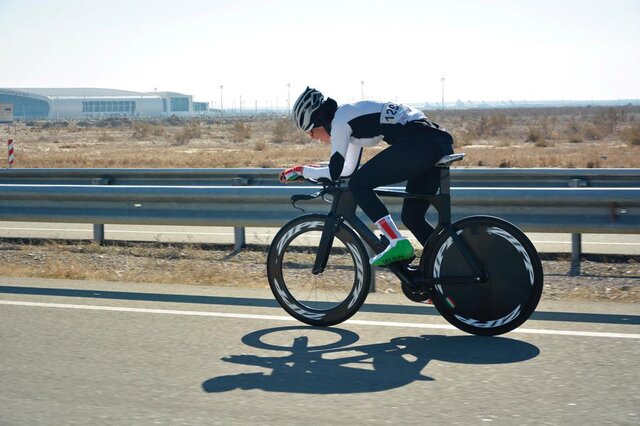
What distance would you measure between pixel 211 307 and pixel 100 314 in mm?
835

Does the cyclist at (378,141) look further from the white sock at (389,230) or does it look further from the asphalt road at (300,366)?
the asphalt road at (300,366)

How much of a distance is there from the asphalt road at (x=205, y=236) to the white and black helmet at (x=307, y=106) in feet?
18.1

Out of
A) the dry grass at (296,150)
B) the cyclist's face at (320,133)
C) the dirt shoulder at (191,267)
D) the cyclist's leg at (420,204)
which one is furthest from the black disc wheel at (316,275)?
the dry grass at (296,150)

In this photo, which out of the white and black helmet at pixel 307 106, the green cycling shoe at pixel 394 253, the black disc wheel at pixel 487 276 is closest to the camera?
the black disc wheel at pixel 487 276

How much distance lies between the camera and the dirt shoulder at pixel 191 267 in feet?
28.5

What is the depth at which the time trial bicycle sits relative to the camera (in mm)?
6188

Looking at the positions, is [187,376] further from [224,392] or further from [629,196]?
[629,196]

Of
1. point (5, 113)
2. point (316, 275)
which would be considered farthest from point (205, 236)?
point (5, 113)

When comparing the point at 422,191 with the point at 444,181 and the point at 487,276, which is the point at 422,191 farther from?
the point at 487,276

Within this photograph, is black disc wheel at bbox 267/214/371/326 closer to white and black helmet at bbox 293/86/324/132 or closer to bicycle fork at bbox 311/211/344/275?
bicycle fork at bbox 311/211/344/275

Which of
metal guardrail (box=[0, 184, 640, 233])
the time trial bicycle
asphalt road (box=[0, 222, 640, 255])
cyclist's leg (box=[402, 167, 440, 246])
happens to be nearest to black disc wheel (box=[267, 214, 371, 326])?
the time trial bicycle

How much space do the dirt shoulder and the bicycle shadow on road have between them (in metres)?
2.25

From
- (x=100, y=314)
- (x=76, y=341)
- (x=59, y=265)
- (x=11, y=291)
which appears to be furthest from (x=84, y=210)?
(x=76, y=341)

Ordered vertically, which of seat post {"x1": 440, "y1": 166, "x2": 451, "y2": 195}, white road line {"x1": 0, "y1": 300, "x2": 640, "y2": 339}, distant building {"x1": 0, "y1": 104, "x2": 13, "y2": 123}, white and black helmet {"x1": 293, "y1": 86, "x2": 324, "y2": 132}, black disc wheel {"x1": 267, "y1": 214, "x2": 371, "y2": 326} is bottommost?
white road line {"x1": 0, "y1": 300, "x2": 640, "y2": 339}
